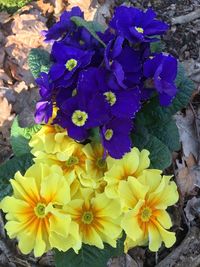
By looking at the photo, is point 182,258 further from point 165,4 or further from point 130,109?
point 165,4

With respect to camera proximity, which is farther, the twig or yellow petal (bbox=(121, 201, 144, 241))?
the twig

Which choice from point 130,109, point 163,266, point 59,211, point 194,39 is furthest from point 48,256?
point 194,39

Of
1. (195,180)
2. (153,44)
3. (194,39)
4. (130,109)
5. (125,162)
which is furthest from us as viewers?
(194,39)

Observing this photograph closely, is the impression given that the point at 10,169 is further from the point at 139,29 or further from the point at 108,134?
the point at 139,29

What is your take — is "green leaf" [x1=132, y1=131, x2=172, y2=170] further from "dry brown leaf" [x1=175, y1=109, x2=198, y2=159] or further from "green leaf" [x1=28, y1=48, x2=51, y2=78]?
"dry brown leaf" [x1=175, y1=109, x2=198, y2=159]

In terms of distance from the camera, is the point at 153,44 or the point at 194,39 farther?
the point at 194,39

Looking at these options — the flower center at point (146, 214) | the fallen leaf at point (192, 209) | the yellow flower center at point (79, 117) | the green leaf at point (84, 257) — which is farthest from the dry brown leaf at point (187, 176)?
the yellow flower center at point (79, 117)

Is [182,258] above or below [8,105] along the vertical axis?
below

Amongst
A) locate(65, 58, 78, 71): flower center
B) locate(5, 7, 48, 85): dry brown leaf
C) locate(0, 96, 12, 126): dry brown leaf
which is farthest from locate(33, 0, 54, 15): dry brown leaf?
locate(65, 58, 78, 71): flower center
